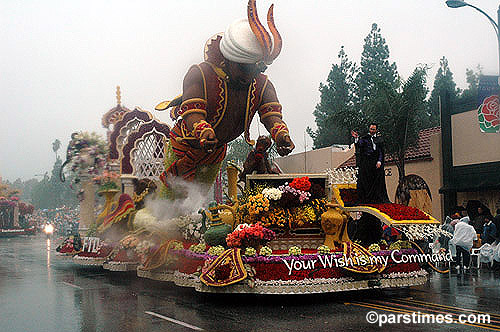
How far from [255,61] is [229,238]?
13.6 feet

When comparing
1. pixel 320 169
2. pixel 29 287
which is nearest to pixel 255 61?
pixel 29 287

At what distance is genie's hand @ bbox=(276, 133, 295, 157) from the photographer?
43.4 feet

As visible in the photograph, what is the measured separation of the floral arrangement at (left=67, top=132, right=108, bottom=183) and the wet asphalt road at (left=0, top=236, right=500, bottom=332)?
510cm

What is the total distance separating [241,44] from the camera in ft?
39.8

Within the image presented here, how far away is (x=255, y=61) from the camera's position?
12.4 m

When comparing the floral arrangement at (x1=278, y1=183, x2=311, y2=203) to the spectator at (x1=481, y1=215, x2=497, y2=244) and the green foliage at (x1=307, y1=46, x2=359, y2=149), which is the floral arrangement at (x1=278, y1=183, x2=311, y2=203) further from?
the green foliage at (x1=307, y1=46, x2=359, y2=149)

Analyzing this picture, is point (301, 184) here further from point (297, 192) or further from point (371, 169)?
point (371, 169)

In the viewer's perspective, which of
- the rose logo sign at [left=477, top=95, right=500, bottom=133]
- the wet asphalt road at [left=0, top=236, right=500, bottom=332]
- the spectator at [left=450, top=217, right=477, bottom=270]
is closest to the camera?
the wet asphalt road at [left=0, top=236, right=500, bottom=332]

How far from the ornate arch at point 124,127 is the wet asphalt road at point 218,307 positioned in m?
5.94

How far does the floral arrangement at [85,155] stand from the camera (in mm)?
19047

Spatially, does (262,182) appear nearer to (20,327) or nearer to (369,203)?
(369,203)

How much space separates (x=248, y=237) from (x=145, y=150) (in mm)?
9356

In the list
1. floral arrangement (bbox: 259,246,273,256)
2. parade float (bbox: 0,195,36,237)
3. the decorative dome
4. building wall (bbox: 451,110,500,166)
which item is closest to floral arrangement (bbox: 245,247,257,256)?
floral arrangement (bbox: 259,246,273,256)

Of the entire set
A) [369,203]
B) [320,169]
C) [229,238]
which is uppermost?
[320,169]
